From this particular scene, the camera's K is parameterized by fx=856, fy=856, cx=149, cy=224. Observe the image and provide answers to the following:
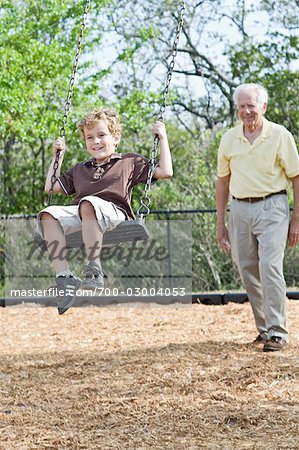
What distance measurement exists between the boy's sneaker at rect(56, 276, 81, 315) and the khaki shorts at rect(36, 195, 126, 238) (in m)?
0.28

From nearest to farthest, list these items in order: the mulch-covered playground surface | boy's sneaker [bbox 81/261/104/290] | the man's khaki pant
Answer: the mulch-covered playground surface → boy's sneaker [bbox 81/261/104/290] → the man's khaki pant

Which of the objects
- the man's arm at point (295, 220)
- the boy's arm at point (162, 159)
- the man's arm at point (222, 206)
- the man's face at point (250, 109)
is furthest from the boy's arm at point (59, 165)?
the man's arm at point (295, 220)

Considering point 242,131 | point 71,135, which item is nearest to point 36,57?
point 71,135

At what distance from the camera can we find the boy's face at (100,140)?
453 cm

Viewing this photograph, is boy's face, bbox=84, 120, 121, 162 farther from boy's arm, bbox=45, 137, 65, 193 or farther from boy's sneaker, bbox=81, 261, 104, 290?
boy's sneaker, bbox=81, 261, 104, 290

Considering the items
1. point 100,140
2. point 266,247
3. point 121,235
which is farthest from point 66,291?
point 266,247

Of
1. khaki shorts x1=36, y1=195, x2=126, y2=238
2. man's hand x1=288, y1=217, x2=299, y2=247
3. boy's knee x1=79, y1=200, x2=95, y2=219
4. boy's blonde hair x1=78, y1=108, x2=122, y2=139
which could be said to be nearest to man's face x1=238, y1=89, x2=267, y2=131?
man's hand x1=288, y1=217, x2=299, y2=247

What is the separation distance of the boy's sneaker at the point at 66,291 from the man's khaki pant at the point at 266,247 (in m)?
1.61

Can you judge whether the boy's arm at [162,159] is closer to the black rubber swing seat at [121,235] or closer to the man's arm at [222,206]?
the black rubber swing seat at [121,235]

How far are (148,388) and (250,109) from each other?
184 centimetres

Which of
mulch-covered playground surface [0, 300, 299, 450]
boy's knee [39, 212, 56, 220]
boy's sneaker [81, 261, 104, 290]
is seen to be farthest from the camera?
boy's knee [39, 212, 56, 220]

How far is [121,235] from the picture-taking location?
4359 millimetres

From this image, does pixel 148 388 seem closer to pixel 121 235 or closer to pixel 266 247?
pixel 121 235

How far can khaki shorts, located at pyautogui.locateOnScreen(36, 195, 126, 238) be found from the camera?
4.27 meters
